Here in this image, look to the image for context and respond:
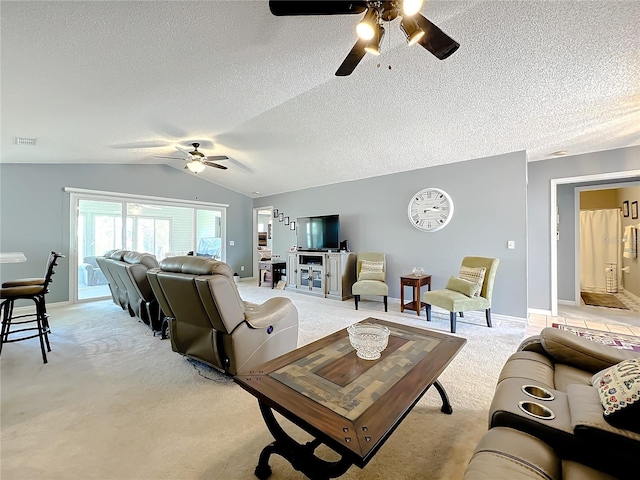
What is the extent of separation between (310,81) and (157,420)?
129 inches

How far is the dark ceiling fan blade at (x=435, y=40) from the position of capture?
162 centimetres

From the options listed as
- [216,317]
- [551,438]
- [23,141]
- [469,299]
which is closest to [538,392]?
[551,438]

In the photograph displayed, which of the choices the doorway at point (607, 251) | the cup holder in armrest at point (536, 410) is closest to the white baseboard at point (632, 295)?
the doorway at point (607, 251)

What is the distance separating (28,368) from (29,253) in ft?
10.8

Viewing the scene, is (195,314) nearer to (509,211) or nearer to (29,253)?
(509,211)

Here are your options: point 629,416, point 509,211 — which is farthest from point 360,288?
point 629,416

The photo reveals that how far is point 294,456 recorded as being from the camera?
1.30m

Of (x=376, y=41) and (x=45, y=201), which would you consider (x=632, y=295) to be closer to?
(x=376, y=41)

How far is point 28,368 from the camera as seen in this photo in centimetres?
251

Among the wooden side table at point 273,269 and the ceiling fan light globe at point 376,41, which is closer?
the ceiling fan light globe at point 376,41

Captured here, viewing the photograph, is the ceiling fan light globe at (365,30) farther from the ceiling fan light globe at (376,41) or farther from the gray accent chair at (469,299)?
the gray accent chair at (469,299)

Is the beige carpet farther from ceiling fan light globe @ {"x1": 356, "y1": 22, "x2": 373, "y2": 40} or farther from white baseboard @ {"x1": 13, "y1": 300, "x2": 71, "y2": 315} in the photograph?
ceiling fan light globe @ {"x1": 356, "y1": 22, "x2": 373, "y2": 40}

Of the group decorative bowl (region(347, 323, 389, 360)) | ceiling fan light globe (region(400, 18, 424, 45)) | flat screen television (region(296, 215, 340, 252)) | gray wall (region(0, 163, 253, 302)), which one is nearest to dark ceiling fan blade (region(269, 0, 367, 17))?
ceiling fan light globe (region(400, 18, 424, 45))

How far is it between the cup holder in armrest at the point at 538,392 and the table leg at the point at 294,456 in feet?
2.99
